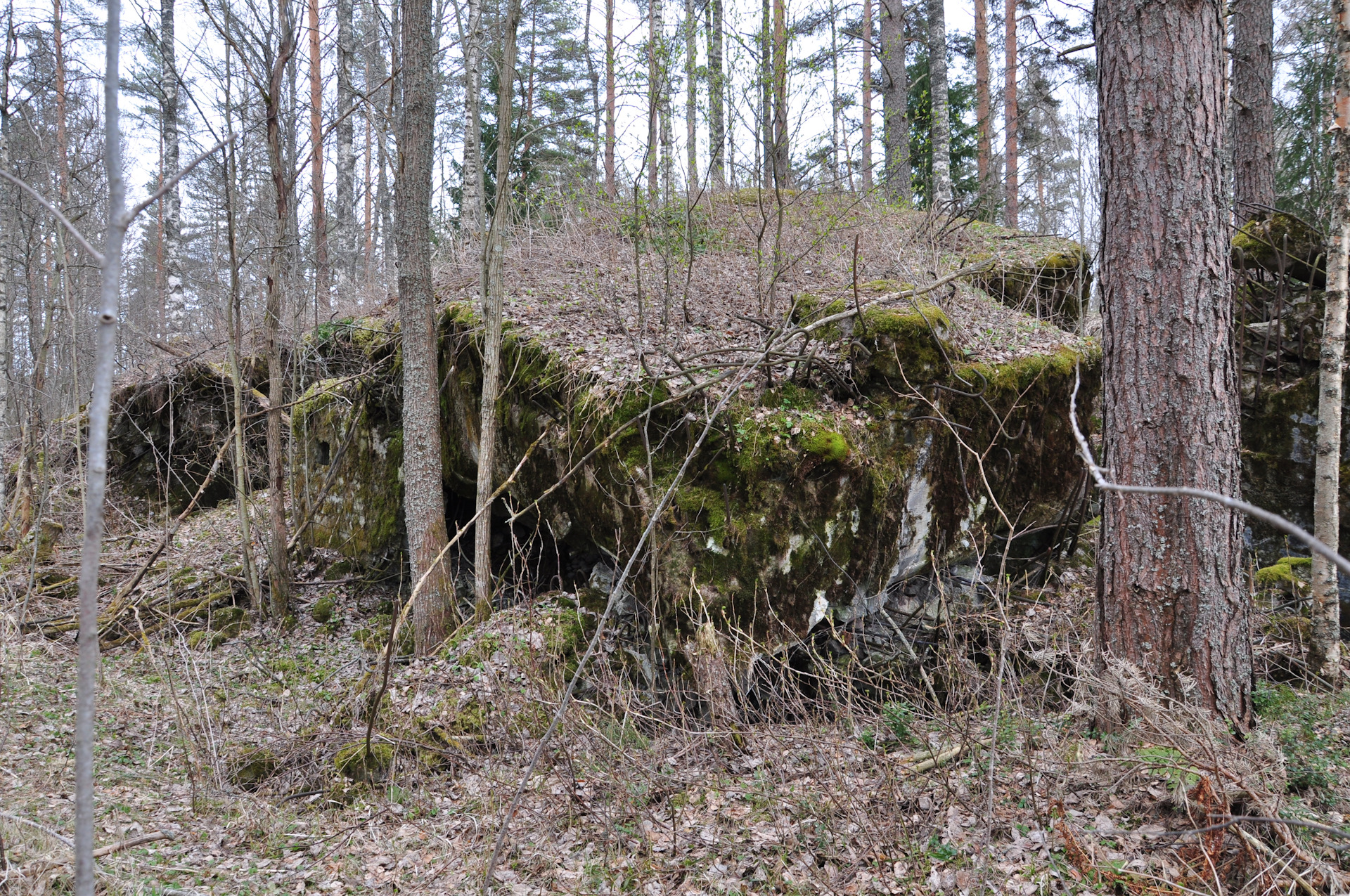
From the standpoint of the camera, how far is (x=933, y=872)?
9.67ft

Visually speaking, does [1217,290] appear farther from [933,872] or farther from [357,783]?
[357,783]

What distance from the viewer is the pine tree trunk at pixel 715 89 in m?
6.07

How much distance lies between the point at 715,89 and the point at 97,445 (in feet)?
19.6

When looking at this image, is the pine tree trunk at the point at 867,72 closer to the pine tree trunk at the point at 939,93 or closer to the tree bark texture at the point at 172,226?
the pine tree trunk at the point at 939,93

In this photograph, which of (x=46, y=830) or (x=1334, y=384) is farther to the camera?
(x=1334, y=384)

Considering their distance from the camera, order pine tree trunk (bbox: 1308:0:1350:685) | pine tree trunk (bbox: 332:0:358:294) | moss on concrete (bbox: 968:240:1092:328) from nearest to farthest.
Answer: pine tree trunk (bbox: 1308:0:1350:685)
moss on concrete (bbox: 968:240:1092:328)
pine tree trunk (bbox: 332:0:358:294)

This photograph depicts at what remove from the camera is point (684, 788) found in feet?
12.8

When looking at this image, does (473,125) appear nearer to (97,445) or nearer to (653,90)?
(653,90)

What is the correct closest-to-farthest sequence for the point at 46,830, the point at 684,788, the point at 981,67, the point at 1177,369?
the point at 46,830 → the point at 1177,369 → the point at 684,788 → the point at 981,67

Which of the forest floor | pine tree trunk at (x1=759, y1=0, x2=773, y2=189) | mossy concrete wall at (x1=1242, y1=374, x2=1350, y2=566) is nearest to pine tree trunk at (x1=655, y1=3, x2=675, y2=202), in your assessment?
pine tree trunk at (x1=759, y1=0, x2=773, y2=189)

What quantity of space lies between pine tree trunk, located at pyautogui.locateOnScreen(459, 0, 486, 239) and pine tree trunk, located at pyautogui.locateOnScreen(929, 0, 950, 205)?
6603mm

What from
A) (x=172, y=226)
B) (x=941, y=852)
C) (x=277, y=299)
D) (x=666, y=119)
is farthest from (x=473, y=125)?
(x=941, y=852)

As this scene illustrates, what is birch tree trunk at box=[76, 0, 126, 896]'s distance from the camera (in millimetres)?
1197

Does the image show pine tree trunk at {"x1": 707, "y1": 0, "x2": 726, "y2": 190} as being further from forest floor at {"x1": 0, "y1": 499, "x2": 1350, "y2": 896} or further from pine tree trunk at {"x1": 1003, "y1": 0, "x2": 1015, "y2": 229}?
pine tree trunk at {"x1": 1003, "y1": 0, "x2": 1015, "y2": 229}
